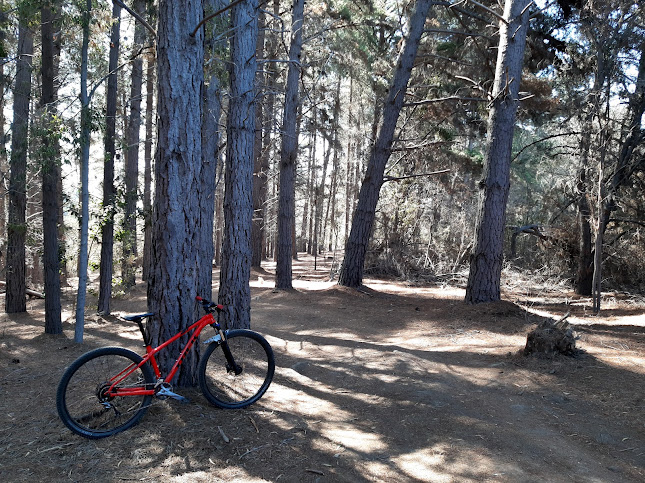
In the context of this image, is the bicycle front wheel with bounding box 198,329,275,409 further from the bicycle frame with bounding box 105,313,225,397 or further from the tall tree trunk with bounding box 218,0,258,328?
the tall tree trunk with bounding box 218,0,258,328

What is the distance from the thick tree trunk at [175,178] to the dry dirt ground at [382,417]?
2.69ft

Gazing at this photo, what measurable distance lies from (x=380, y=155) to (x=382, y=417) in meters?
9.15

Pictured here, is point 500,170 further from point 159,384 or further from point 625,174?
point 159,384

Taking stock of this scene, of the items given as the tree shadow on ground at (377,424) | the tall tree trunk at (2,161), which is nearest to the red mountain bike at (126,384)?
the tree shadow on ground at (377,424)

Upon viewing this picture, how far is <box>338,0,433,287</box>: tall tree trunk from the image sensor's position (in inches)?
473

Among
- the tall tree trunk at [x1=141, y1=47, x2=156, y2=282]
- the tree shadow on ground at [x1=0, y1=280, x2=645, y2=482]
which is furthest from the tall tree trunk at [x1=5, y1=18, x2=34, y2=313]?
the tree shadow on ground at [x1=0, y1=280, x2=645, y2=482]

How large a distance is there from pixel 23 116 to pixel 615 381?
12715mm

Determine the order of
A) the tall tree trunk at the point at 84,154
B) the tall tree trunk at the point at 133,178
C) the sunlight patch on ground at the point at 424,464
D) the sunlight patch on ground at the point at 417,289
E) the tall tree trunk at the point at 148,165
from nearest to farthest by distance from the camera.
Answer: the sunlight patch on ground at the point at 424,464
the tall tree trunk at the point at 84,154
the tall tree trunk at the point at 133,178
the sunlight patch on ground at the point at 417,289
the tall tree trunk at the point at 148,165

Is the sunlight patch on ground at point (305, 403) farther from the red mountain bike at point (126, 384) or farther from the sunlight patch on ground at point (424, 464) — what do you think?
the sunlight patch on ground at point (424, 464)

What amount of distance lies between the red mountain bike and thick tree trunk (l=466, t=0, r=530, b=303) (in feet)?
21.9

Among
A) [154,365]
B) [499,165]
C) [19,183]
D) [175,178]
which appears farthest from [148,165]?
[154,365]

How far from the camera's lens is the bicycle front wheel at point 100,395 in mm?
3637

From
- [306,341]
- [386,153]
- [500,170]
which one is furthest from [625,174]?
[306,341]

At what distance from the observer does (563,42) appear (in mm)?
13312
